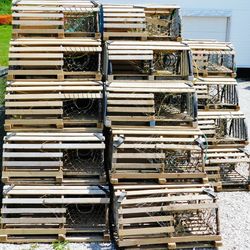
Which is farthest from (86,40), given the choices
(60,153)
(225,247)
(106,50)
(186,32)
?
(186,32)

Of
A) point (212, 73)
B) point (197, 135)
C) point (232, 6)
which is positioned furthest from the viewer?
point (232, 6)

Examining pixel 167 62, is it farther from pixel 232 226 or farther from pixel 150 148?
pixel 232 226

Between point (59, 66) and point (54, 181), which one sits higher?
point (59, 66)

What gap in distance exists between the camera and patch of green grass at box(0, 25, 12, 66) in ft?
70.8

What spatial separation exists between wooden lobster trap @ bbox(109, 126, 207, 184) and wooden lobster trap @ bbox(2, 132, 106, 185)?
35cm

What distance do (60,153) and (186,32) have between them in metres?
12.1

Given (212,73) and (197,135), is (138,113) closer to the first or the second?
(197,135)

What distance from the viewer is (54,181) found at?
30.4 ft

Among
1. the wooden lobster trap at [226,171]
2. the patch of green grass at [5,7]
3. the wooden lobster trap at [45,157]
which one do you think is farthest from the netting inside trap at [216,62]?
the patch of green grass at [5,7]

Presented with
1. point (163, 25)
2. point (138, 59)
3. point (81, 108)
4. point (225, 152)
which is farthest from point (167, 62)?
point (81, 108)

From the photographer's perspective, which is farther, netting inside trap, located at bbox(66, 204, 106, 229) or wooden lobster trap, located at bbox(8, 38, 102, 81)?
wooden lobster trap, located at bbox(8, 38, 102, 81)

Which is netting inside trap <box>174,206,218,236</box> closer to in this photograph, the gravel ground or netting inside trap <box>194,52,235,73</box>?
the gravel ground

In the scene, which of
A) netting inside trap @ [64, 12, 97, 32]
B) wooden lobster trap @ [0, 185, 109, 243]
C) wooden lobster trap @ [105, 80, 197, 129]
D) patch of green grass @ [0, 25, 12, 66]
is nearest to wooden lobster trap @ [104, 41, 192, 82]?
wooden lobster trap @ [105, 80, 197, 129]

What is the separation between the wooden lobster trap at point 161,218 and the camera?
8484 mm
